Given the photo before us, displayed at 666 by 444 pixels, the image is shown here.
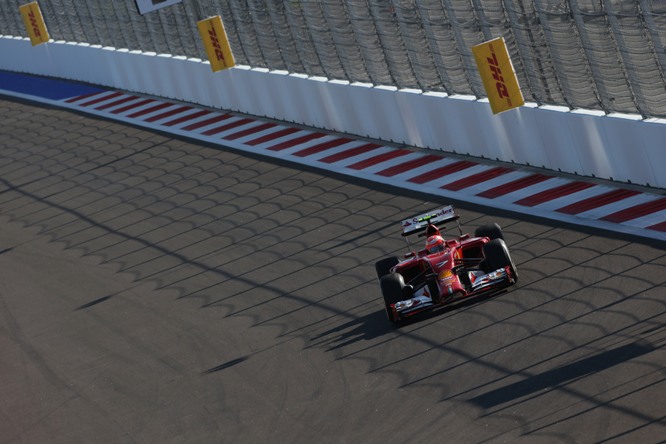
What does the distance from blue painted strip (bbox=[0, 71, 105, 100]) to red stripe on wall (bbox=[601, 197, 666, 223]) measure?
17.5m

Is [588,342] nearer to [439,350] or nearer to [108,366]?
[439,350]

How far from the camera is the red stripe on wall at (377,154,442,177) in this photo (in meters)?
17.7

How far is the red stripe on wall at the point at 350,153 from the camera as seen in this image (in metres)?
19.1

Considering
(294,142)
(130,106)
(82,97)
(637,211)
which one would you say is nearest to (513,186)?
(637,211)

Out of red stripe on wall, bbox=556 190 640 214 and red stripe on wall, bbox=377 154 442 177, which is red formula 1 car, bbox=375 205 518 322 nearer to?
red stripe on wall, bbox=556 190 640 214

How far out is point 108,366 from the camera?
12.9 m

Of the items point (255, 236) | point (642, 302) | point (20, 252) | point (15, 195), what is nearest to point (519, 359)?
point (642, 302)

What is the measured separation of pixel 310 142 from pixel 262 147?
834mm

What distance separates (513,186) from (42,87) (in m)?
18.0

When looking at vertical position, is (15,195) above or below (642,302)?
above

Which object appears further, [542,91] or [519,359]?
[542,91]

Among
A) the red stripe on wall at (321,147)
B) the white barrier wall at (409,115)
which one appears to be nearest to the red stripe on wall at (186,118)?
the white barrier wall at (409,115)

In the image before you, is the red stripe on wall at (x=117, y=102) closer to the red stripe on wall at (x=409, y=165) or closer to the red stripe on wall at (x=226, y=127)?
the red stripe on wall at (x=226, y=127)

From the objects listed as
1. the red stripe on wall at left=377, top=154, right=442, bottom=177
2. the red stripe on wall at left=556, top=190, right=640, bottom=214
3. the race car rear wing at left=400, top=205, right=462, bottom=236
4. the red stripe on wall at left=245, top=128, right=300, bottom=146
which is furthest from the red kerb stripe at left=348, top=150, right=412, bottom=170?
the race car rear wing at left=400, top=205, right=462, bottom=236
